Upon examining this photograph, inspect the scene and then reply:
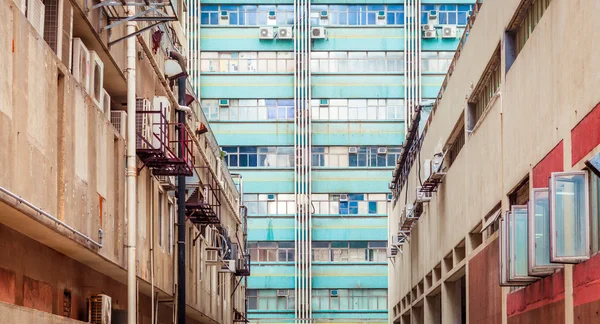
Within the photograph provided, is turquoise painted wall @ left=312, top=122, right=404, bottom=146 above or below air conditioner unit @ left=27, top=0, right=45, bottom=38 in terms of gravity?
above

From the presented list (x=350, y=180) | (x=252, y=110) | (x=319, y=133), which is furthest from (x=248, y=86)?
(x=350, y=180)

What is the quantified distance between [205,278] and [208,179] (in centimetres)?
349

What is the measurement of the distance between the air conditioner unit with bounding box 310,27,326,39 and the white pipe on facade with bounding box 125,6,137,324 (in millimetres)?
49717

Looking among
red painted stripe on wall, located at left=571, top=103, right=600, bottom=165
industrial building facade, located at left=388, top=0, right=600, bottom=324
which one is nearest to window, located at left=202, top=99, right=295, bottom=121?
industrial building facade, located at left=388, top=0, right=600, bottom=324

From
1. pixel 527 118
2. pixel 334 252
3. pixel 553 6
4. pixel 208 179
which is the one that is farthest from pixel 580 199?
pixel 334 252

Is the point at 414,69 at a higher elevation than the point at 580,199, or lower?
higher

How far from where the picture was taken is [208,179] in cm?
3931

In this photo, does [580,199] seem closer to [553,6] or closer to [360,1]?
[553,6]

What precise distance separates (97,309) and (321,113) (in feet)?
169

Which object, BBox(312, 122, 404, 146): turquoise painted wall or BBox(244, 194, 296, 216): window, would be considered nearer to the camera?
BBox(244, 194, 296, 216): window

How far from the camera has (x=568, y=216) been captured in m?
16.9

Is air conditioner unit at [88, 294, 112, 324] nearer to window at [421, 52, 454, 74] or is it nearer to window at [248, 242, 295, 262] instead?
window at [248, 242, 295, 262]

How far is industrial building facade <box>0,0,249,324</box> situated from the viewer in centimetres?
1522

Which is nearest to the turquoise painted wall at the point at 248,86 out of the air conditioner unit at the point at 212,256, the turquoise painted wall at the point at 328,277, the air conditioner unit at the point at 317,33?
the air conditioner unit at the point at 317,33
